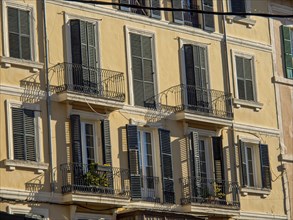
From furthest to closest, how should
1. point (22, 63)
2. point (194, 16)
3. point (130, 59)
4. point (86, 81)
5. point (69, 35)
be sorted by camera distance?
point (194, 16)
point (130, 59)
point (69, 35)
point (86, 81)
point (22, 63)

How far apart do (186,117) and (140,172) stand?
2791mm

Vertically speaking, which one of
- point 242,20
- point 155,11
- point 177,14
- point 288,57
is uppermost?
point 242,20

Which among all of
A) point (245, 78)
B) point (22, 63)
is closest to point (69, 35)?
point (22, 63)

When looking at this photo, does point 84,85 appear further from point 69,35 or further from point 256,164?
point 256,164

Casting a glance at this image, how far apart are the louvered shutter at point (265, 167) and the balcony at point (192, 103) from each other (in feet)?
7.43

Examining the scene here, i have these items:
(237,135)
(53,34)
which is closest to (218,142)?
(237,135)

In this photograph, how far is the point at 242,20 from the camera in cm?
4512

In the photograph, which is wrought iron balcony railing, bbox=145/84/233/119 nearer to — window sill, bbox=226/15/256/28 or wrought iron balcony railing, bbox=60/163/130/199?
window sill, bbox=226/15/256/28

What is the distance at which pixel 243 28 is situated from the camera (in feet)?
148

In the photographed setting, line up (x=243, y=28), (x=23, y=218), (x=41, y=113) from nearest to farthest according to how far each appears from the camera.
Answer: (x=23, y=218) → (x=41, y=113) → (x=243, y=28)

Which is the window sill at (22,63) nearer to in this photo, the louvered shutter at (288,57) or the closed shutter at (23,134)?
the closed shutter at (23,134)

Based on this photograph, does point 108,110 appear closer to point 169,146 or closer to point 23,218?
point 169,146

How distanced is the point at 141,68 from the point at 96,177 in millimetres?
5029

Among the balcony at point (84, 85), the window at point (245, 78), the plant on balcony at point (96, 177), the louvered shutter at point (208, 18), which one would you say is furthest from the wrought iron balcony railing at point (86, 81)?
the window at point (245, 78)
